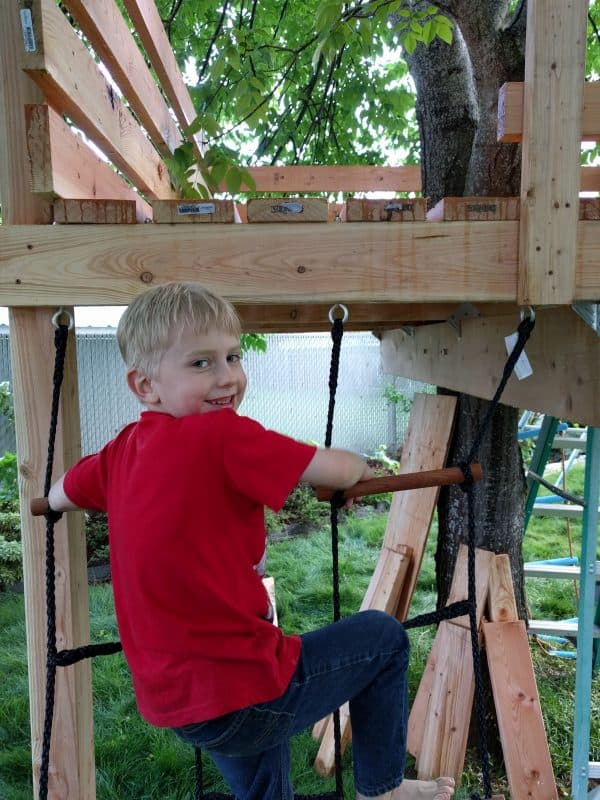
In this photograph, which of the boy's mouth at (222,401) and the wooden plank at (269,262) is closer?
the boy's mouth at (222,401)

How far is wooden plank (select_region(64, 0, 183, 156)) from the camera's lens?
68.5 inches

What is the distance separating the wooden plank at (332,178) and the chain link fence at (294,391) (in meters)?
2.58

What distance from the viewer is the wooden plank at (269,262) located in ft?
4.55

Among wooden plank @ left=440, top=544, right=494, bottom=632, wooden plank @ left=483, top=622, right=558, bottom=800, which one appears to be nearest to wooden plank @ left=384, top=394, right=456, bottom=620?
wooden plank @ left=440, top=544, right=494, bottom=632

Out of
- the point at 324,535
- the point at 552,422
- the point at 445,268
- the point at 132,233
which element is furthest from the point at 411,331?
the point at 324,535

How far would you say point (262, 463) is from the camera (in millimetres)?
1182

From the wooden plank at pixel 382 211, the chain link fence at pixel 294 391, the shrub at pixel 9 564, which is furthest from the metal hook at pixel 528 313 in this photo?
the chain link fence at pixel 294 391

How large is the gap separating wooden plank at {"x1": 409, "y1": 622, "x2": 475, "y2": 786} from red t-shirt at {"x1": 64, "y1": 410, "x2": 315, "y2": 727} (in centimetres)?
191

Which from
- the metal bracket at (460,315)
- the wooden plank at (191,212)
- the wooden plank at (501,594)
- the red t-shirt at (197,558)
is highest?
the wooden plank at (191,212)

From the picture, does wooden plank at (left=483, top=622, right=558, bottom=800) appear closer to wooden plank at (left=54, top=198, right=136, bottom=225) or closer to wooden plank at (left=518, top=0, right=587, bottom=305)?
wooden plank at (left=518, top=0, right=587, bottom=305)

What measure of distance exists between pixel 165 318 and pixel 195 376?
5.2 inches

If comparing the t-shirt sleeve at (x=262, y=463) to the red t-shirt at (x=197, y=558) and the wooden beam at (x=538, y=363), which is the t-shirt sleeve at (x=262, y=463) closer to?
the red t-shirt at (x=197, y=558)

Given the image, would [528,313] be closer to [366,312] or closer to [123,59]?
[366,312]

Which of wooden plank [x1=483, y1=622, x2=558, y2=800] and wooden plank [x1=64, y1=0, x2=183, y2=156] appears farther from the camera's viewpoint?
wooden plank [x1=483, y1=622, x2=558, y2=800]
